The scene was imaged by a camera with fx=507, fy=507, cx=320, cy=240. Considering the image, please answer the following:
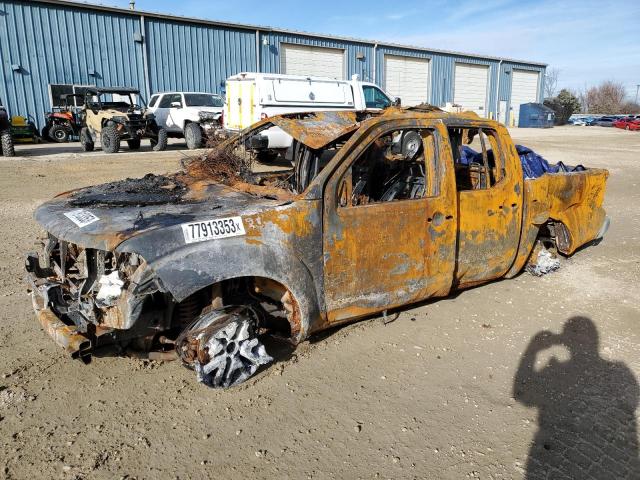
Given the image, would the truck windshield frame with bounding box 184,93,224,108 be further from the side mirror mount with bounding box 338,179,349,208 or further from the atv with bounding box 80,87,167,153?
the side mirror mount with bounding box 338,179,349,208

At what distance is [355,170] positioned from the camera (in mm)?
3889

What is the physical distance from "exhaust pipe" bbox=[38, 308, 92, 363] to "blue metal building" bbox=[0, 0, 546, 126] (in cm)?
2004

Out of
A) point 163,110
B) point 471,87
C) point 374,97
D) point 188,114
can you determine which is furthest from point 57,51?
point 471,87

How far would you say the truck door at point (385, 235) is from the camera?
3.40 metres

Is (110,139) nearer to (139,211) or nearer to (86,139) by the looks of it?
(86,139)

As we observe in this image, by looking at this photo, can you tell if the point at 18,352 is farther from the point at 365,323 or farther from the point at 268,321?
the point at 365,323

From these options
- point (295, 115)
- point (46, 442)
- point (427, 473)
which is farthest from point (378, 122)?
point (46, 442)

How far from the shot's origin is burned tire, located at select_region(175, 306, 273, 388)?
10.00 ft

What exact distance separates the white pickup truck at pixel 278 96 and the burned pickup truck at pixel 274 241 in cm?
849

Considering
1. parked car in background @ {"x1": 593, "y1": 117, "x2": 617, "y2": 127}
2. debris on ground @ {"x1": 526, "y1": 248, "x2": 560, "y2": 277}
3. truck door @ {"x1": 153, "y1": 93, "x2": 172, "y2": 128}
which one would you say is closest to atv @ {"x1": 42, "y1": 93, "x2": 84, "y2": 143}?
truck door @ {"x1": 153, "y1": 93, "x2": 172, "y2": 128}

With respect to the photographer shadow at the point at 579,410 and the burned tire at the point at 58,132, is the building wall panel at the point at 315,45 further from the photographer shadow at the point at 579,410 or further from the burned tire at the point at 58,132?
the photographer shadow at the point at 579,410

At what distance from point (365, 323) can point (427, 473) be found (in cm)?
170

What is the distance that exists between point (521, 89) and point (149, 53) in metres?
29.8

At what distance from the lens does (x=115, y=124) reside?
49.9ft
